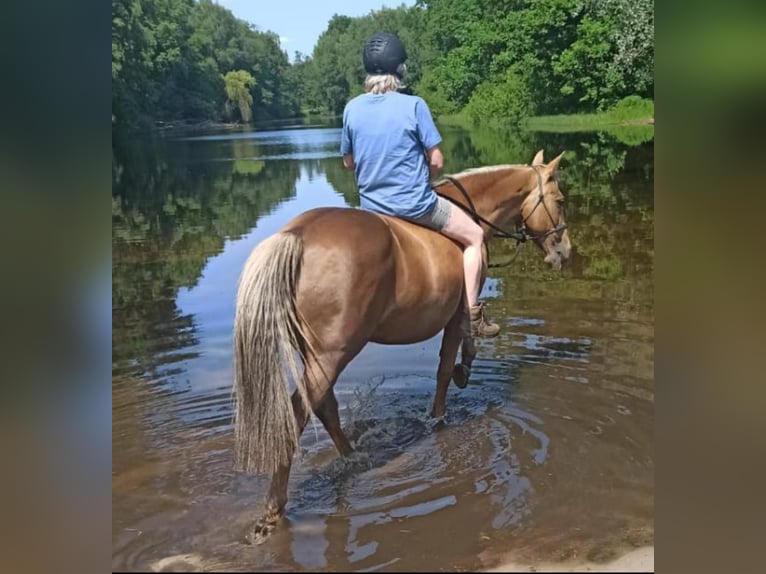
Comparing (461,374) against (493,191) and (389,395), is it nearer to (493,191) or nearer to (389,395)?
(389,395)

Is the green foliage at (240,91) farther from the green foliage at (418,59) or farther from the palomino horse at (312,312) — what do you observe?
the palomino horse at (312,312)

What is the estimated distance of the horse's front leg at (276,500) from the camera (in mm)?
2693

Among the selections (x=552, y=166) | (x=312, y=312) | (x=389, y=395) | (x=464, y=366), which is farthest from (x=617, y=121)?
(x=312, y=312)

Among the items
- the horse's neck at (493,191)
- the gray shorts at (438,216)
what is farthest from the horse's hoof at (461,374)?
the gray shorts at (438,216)

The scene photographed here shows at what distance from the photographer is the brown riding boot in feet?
10.9

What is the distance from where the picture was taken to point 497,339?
4.21 m

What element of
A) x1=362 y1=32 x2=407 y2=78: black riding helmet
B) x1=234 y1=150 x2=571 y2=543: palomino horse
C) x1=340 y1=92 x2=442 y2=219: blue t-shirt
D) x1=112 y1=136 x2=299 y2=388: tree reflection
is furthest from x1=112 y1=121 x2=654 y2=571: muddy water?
x1=362 y1=32 x2=407 y2=78: black riding helmet

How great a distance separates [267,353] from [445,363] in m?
1.22

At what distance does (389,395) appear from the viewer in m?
3.80

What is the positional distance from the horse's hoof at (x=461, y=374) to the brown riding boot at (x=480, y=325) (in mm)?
290
